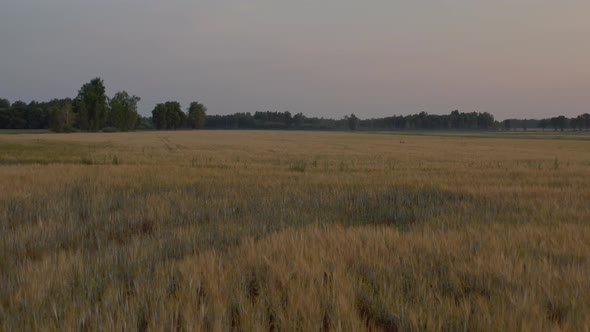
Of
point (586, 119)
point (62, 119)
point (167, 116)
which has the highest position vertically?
point (586, 119)

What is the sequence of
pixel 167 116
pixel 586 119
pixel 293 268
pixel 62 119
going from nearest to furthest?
1. pixel 293 268
2. pixel 62 119
3. pixel 167 116
4. pixel 586 119

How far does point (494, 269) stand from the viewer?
2639mm

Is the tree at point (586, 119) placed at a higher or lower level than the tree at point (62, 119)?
higher

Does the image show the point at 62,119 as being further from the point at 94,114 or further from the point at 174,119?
the point at 174,119

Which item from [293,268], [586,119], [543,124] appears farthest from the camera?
[543,124]

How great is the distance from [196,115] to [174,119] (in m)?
10.5

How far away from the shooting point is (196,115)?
13312 cm

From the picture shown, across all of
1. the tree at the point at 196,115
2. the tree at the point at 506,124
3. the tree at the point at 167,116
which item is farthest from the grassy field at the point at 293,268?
the tree at the point at 506,124

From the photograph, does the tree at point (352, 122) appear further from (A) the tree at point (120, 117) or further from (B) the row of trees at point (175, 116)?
→ (A) the tree at point (120, 117)

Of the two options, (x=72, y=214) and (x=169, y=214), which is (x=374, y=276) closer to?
(x=169, y=214)

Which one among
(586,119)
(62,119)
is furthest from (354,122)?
(62,119)

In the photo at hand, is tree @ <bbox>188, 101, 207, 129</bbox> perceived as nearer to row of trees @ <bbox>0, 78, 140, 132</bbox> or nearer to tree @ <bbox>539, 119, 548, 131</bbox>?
row of trees @ <bbox>0, 78, 140, 132</bbox>

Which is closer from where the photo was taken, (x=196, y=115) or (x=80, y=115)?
(x=80, y=115)

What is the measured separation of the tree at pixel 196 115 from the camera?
13312 centimetres
